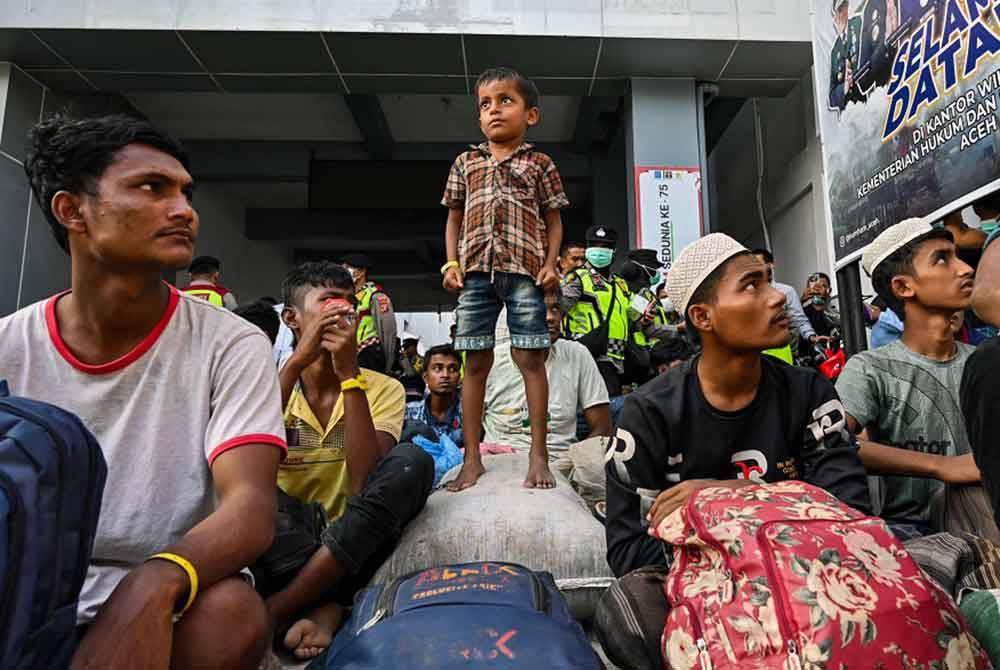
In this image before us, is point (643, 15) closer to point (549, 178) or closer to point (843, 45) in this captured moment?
point (843, 45)

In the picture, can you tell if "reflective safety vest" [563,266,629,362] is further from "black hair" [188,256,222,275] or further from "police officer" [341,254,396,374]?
"black hair" [188,256,222,275]

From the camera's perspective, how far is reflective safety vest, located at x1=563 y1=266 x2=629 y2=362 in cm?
453

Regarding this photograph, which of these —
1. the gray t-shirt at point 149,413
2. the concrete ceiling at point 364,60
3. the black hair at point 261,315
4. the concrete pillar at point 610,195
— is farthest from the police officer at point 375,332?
the concrete pillar at point 610,195

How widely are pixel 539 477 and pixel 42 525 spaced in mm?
1796

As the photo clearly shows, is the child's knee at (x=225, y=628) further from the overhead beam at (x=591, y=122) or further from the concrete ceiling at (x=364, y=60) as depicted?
the overhead beam at (x=591, y=122)

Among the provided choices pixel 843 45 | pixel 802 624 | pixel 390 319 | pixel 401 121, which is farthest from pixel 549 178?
pixel 401 121

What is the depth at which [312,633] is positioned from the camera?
1.76 metres

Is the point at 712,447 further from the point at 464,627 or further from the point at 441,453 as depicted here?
the point at 441,453

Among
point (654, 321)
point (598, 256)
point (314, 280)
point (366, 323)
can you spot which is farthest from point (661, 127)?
point (314, 280)

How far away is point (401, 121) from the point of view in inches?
374

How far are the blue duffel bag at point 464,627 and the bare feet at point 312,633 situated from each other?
330mm

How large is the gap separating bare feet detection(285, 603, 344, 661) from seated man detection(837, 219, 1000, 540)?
1619 mm

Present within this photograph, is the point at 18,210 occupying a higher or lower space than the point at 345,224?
lower

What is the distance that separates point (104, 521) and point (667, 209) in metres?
6.51
